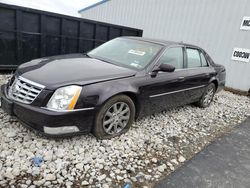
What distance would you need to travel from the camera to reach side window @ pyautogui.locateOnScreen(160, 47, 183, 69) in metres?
3.97

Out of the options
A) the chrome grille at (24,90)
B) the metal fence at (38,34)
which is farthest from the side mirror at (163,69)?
the metal fence at (38,34)

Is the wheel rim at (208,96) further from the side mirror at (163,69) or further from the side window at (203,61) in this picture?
the side mirror at (163,69)

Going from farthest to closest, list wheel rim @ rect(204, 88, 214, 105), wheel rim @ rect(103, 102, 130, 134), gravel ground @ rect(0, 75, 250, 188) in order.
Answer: wheel rim @ rect(204, 88, 214, 105), wheel rim @ rect(103, 102, 130, 134), gravel ground @ rect(0, 75, 250, 188)

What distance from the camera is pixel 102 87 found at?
2961 millimetres

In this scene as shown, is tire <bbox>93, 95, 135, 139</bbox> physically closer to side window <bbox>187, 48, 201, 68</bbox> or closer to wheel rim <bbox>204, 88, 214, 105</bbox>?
side window <bbox>187, 48, 201, 68</bbox>

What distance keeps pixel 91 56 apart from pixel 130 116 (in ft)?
4.48

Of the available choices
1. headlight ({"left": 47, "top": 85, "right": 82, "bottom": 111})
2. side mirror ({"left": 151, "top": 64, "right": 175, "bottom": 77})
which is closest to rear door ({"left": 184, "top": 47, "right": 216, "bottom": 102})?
side mirror ({"left": 151, "top": 64, "right": 175, "bottom": 77})

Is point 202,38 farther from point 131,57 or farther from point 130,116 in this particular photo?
point 130,116

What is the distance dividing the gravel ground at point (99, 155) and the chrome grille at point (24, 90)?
0.57m

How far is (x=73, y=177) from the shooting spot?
2.51 m

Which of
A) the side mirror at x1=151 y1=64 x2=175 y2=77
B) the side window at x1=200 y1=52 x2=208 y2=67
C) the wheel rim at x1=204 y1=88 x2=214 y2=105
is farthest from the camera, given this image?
the wheel rim at x1=204 y1=88 x2=214 y2=105

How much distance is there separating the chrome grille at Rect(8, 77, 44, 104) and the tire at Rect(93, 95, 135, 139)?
828mm

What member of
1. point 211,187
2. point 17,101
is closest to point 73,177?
point 17,101

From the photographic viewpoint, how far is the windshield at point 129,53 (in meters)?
3.76
